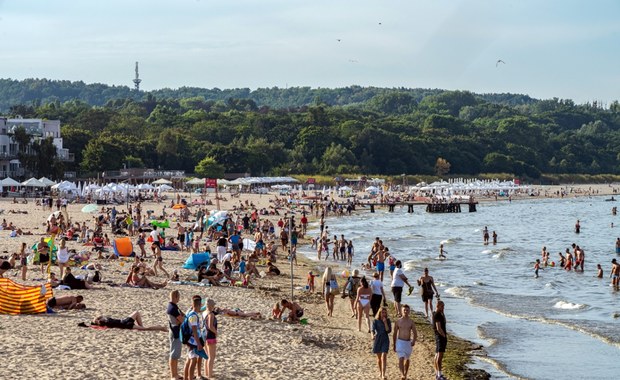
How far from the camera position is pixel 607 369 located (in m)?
14.9

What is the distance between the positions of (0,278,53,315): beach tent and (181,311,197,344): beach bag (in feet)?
16.2

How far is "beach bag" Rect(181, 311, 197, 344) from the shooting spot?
10.0 m

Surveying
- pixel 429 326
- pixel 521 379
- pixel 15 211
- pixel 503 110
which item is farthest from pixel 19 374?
pixel 503 110

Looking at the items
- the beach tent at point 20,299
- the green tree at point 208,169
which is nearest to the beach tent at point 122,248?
the beach tent at point 20,299

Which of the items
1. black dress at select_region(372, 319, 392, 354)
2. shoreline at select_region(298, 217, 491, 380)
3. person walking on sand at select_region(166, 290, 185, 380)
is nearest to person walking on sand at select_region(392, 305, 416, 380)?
black dress at select_region(372, 319, 392, 354)

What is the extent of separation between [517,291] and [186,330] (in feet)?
56.3

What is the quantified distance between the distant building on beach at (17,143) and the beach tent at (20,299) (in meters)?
61.4

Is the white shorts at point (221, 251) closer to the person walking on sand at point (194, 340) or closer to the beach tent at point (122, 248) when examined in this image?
the beach tent at point (122, 248)

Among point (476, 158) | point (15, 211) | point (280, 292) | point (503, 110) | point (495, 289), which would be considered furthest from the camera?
point (503, 110)

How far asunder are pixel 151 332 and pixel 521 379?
6189 millimetres

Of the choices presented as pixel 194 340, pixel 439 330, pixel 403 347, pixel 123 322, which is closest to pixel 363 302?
pixel 439 330

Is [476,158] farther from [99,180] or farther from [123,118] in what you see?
[99,180]

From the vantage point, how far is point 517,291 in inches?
996

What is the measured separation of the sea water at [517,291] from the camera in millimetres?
15734
